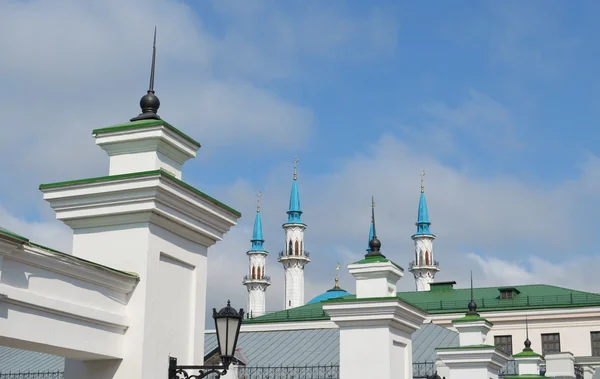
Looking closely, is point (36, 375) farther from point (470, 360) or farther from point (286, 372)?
point (470, 360)

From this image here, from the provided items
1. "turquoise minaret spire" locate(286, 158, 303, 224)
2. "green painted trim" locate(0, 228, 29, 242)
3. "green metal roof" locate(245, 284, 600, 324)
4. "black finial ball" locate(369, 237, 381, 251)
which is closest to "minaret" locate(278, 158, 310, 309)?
"turquoise minaret spire" locate(286, 158, 303, 224)

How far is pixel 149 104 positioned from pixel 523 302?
43.1m

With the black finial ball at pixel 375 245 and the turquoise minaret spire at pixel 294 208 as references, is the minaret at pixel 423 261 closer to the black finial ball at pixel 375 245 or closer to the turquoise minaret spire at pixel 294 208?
the turquoise minaret spire at pixel 294 208

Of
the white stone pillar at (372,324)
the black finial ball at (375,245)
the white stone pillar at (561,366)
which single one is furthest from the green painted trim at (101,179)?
the white stone pillar at (561,366)

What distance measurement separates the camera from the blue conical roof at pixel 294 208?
252 ft

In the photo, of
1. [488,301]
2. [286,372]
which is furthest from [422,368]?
[488,301]

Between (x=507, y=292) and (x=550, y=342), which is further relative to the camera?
(x=507, y=292)

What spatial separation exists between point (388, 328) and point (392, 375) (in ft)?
2.02

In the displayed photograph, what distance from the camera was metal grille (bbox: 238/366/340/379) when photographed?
18.0 metres

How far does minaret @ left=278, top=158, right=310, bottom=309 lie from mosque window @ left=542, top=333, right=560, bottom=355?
3235 centimetres

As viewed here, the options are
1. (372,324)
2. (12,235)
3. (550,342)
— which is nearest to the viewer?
(12,235)

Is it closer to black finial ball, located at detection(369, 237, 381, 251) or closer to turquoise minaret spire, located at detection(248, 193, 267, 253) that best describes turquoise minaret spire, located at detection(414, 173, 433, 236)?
turquoise minaret spire, located at detection(248, 193, 267, 253)

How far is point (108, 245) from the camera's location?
7301 millimetres

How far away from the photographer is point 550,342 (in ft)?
151
